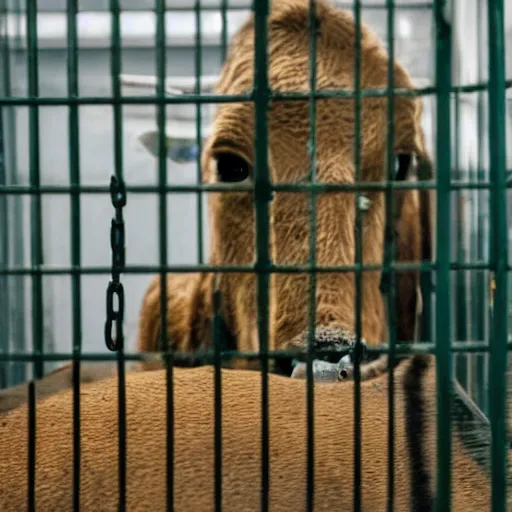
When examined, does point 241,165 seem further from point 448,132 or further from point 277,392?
point 448,132

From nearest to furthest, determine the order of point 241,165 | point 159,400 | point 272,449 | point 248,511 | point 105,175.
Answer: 1. point 248,511
2. point 272,449
3. point 159,400
4. point 241,165
5. point 105,175

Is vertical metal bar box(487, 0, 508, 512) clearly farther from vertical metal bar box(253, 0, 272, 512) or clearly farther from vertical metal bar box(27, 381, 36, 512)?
vertical metal bar box(27, 381, 36, 512)

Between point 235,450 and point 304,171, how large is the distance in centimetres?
160

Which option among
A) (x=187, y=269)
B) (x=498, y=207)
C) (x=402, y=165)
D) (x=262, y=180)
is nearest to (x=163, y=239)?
(x=187, y=269)

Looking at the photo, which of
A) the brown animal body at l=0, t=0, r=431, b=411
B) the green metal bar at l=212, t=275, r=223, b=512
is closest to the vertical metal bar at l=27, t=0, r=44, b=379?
the green metal bar at l=212, t=275, r=223, b=512

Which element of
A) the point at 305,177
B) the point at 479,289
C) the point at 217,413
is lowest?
the point at 217,413

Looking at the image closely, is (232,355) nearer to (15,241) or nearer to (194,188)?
(194,188)

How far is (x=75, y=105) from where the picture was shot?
1455 millimetres

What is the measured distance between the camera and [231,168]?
3.33m

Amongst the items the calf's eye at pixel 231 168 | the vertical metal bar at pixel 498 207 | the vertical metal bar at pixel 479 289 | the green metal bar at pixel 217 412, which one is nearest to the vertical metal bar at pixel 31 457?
the green metal bar at pixel 217 412

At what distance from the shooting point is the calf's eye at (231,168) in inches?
131

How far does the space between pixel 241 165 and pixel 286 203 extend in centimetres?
52

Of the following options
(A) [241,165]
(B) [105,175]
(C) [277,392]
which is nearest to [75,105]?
(C) [277,392]

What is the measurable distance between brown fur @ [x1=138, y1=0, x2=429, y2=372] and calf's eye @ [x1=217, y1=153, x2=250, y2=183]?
0.11 feet
